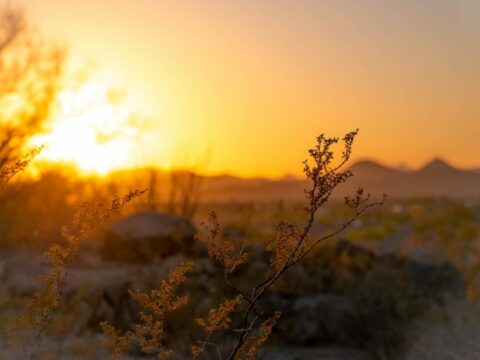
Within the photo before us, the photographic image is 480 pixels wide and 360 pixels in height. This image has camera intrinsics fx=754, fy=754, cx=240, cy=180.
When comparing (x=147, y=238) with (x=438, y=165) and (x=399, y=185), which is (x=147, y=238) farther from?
(x=438, y=165)

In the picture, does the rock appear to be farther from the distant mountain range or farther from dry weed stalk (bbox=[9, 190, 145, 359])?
the distant mountain range

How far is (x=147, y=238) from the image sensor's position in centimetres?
1161

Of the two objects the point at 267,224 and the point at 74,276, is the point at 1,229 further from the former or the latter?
the point at 267,224

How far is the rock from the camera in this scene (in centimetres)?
1155

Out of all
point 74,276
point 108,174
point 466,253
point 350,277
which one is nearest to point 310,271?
point 350,277

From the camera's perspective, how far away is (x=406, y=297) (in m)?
11.1

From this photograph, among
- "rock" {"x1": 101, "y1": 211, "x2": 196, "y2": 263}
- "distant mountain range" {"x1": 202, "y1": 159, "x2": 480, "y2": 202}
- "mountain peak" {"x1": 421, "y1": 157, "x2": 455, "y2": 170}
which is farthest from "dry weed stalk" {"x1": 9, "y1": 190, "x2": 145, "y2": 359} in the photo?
"mountain peak" {"x1": 421, "y1": 157, "x2": 455, "y2": 170}

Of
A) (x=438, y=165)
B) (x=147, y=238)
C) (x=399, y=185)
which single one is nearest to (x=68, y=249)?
(x=147, y=238)

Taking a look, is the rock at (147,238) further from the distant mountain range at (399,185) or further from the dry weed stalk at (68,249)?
the distant mountain range at (399,185)

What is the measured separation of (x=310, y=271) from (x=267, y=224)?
613 inches

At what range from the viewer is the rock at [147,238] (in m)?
11.6

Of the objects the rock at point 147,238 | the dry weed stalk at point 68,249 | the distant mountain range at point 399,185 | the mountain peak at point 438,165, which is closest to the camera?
the dry weed stalk at point 68,249

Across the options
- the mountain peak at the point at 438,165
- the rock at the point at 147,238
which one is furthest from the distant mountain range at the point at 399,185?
the rock at the point at 147,238

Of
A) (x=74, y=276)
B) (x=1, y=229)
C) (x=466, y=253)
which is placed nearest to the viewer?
(x=74, y=276)
